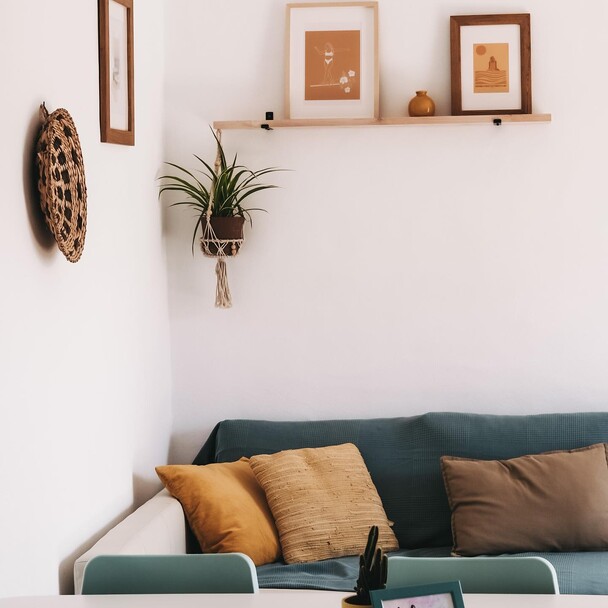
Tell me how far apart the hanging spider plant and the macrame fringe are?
0.48 ft

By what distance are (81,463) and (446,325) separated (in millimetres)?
1534

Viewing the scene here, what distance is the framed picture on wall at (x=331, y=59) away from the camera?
11.2 feet

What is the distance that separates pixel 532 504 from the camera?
2979mm

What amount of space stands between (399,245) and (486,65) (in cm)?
73

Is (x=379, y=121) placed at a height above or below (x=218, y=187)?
above

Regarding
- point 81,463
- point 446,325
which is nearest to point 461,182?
point 446,325

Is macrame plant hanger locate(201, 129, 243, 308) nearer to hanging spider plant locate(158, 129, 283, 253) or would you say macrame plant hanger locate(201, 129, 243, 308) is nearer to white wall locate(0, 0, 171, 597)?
hanging spider plant locate(158, 129, 283, 253)

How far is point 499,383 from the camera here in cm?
345

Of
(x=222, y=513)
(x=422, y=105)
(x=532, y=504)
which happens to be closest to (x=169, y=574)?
(x=222, y=513)

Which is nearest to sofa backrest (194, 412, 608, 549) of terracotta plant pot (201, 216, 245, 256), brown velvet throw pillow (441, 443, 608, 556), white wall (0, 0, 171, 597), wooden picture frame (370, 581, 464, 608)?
brown velvet throw pillow (441, 443, 608, 556)

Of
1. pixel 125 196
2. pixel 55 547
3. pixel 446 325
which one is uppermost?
pixel 125 196

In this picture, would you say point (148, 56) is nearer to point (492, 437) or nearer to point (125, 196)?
point (125, 196)

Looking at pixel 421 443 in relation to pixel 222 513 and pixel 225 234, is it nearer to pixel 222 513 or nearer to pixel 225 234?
pixel 222 513

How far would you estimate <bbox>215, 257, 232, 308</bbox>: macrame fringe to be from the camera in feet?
11.2
